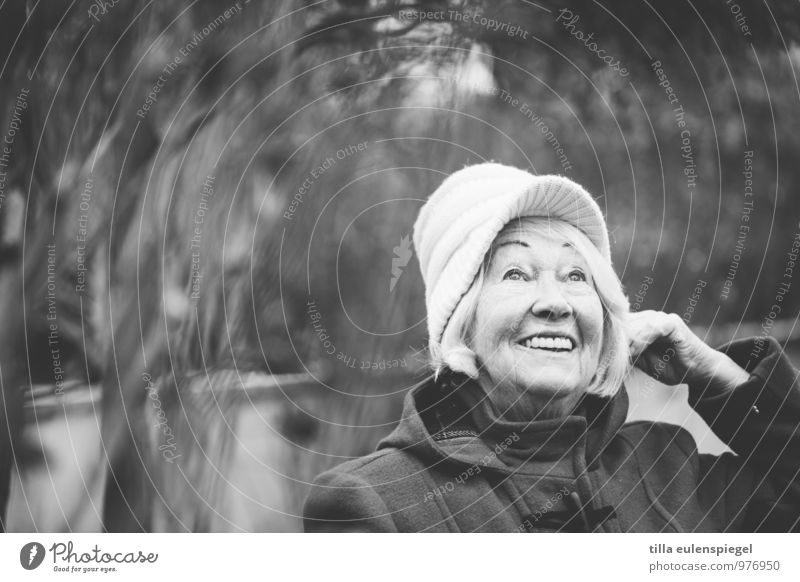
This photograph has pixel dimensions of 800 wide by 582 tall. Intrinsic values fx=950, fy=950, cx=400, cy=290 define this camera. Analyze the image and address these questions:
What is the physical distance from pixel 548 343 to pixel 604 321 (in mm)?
96

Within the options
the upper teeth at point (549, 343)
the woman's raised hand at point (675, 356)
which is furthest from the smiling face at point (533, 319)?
the woman's raised hand at point (675, 356)

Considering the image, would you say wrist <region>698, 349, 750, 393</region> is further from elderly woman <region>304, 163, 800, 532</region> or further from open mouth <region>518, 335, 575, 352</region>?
open mouth <region>518, 335, 575, 352</region>

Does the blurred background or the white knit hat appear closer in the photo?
the white knit hat

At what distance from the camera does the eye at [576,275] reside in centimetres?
125

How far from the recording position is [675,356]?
133 cm

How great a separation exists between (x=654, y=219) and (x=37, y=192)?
95 centimetres

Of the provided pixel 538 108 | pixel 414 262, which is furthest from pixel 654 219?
pixel 414 262

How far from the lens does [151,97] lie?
1.45m

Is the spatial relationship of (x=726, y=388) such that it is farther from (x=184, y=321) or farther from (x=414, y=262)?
(x=184, y=321)
